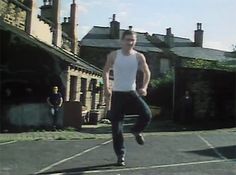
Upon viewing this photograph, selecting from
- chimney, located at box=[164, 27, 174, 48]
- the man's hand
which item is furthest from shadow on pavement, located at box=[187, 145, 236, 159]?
chimney, located at box=[164, 27, 174, 48]

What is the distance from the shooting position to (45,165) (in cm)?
772

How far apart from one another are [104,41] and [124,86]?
55.0 meters

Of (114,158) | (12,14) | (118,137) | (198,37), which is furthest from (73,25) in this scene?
(118,137)

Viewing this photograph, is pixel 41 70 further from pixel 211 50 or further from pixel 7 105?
pixel 211 50

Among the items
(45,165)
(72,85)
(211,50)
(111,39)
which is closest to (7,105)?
(72,85)

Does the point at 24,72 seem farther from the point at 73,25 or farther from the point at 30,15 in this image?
the point at 73,25

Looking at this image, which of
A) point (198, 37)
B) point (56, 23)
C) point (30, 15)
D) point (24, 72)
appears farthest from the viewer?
point (198, 37)

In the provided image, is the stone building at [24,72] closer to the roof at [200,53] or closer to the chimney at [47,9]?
the chimney at [47,9]

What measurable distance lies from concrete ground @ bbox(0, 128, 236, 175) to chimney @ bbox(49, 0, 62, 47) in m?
28.5

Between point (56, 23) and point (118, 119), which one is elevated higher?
point (56, 23)

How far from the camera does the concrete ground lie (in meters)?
7.38

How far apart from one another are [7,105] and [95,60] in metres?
35.9

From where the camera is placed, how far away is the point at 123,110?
7.62m

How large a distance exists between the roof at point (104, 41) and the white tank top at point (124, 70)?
51.1m
